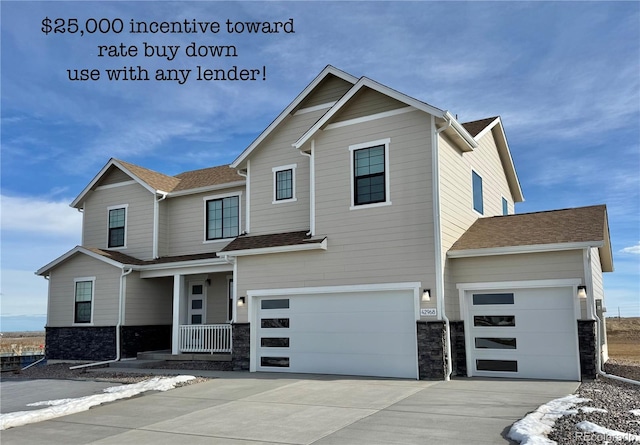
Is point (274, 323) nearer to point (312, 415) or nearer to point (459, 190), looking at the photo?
point (459, 190)

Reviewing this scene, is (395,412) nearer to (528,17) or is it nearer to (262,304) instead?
(262,304)

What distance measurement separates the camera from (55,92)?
16500 millimetres

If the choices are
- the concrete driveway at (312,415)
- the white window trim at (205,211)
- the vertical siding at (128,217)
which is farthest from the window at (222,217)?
the concrete driveway at (312,415)

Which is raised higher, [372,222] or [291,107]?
[291,107]

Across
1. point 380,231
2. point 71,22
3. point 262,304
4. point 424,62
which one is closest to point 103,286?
point 262,304

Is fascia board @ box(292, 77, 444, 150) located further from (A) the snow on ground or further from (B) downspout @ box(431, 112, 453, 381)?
(A) the snow on ground

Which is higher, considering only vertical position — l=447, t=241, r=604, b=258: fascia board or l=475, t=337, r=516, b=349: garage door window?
l=447, t=241, r=604, b=258: fascia board

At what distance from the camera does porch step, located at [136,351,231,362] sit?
1627 cm

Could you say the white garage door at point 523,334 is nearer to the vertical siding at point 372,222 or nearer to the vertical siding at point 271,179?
the vertical siding at point 372,222

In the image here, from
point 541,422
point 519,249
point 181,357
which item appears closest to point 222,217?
point 181,357

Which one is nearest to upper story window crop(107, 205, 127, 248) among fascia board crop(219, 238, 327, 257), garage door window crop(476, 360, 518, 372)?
fascia board crop(219, 238, 327, 257)

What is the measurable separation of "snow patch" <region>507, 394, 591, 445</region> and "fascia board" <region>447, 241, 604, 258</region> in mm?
3746

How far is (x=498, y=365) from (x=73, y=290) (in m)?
14.5

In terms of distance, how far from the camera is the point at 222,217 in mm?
18734
